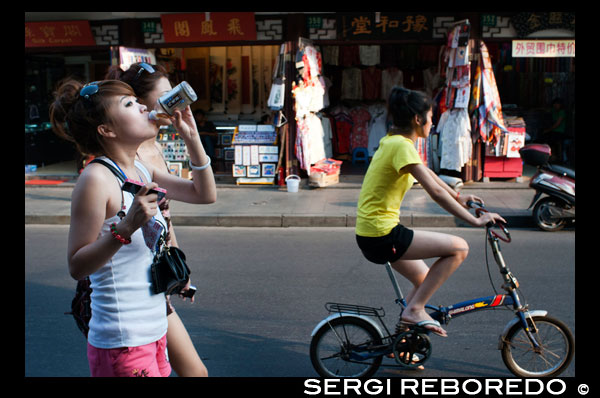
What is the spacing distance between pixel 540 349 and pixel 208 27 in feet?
30.5

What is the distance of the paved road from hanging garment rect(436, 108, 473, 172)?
2995 mm

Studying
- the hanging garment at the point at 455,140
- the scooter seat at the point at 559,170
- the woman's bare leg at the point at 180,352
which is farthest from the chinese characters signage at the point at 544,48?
the woman's bare leg at the point at 180,352

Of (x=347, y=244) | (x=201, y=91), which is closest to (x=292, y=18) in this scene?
(x=201, y=91)

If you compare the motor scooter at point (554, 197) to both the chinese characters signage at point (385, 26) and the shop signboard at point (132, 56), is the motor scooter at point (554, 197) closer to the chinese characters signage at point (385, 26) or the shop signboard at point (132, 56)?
the chinese characters signage at point (385, 26)

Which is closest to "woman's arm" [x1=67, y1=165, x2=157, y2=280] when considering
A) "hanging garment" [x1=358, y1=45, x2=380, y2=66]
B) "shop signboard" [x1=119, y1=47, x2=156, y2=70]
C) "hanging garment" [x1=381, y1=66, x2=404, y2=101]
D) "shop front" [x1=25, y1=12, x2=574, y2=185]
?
"shop front" [x1=25, y1=12, x2=574, y2=185]

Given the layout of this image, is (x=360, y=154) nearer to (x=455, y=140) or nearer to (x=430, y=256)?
(x=455, y=140)

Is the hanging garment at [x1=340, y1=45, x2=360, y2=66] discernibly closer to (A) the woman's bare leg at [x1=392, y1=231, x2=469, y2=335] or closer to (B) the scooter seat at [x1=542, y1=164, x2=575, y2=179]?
(B) the scooter seat at [x1=542, y1=164, x2=575, y2=179]

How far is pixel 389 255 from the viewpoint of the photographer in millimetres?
3756

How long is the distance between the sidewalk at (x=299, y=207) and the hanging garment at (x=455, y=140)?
531 millimetres

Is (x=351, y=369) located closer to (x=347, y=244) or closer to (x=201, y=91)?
(x=347, y=244)

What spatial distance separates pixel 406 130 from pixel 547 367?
6.07ft

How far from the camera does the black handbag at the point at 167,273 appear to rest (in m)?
2.31

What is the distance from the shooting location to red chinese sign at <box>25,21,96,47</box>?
11961mm

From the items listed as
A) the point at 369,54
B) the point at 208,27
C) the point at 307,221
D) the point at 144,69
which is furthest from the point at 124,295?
the point at 369,54
